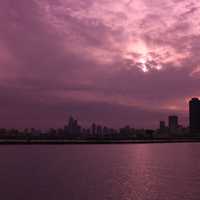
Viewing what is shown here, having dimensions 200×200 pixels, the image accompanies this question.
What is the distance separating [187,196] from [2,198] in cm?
2139

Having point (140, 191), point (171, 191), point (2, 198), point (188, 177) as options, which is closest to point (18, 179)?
point (2, 198)

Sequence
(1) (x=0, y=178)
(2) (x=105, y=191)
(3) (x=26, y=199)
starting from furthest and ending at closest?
1. (1) (x=0, y=178)
2. (2) (x=105, y=191)
3. (3) (x=26, y=199)

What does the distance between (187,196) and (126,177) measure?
18329 mm

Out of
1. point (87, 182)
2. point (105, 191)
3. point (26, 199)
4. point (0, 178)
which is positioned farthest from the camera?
point (0, 178)

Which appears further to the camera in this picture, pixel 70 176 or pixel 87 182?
pixel 70 176

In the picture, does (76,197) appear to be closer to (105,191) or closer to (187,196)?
(105,191)

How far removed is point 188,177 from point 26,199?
30.5m

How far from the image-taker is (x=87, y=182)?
51656mm

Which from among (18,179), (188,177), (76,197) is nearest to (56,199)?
(76,197)

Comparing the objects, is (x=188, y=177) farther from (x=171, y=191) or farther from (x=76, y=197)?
(x=76, y=197)

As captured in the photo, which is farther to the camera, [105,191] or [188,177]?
[188,177]

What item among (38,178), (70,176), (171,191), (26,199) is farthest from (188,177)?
(26,199)

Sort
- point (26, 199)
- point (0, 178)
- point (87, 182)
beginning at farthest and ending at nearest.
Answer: point (0, 178)
point (87, 182)
point (26, 199)

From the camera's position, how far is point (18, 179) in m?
54.8
